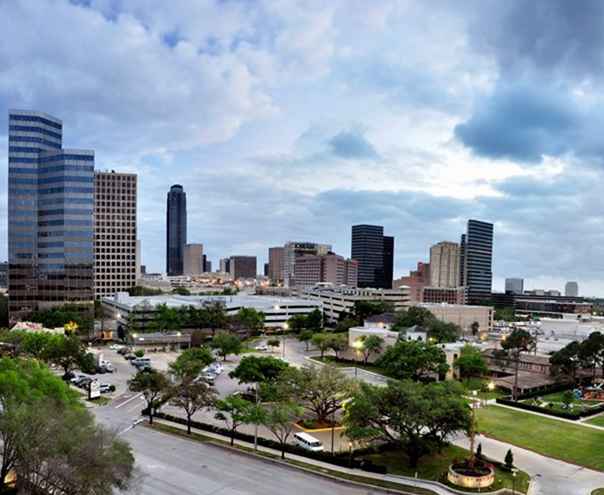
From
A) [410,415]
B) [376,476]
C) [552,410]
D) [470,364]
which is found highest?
[410,415]

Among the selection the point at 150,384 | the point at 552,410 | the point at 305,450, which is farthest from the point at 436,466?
the point at 150,384

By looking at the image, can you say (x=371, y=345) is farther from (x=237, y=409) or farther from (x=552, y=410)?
(x=237, y=409)

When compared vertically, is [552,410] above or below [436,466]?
below

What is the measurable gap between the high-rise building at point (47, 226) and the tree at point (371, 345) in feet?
263

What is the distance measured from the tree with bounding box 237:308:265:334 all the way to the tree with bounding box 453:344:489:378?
184ft

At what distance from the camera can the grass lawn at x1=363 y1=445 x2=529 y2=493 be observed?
3719cm

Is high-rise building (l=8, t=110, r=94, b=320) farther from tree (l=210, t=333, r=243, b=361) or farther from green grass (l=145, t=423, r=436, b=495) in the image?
green grass (l=145, t=423, r=436, b=495)

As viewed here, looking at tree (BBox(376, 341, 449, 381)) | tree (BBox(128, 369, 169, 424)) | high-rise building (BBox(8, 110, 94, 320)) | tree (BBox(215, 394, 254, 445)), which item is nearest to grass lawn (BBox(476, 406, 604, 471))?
tree (BBox(376, 341, 449, 381))

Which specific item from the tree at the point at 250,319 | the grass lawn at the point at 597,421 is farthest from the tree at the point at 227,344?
the grass lawn at the point at 597,421

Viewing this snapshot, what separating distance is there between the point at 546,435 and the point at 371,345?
37345 mm

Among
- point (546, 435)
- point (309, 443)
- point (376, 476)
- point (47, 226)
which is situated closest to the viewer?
point (376, 476)

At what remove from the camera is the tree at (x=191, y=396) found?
46125 mm

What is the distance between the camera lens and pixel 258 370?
5962 centimetres

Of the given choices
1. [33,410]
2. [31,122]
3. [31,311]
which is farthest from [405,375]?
[31,122]
